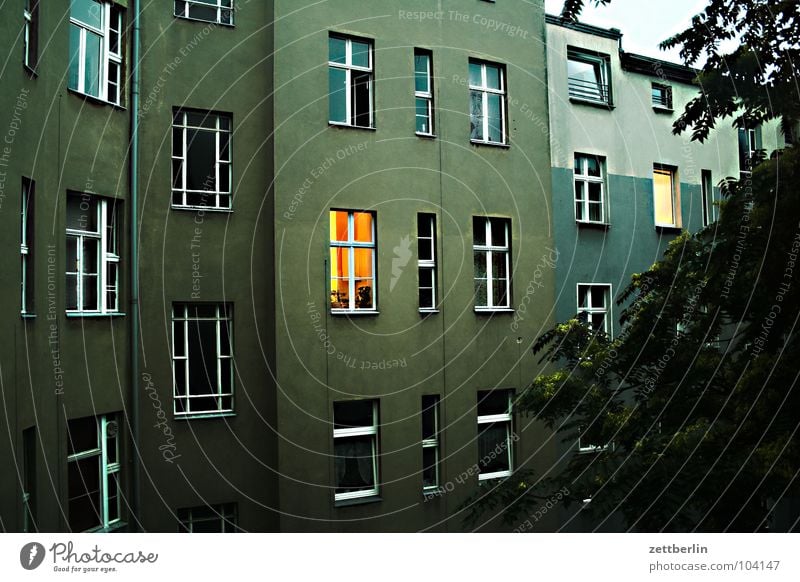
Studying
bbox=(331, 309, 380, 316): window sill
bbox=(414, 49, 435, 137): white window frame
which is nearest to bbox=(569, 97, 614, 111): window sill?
bbox=(414, 49, 435, 137): white window frame

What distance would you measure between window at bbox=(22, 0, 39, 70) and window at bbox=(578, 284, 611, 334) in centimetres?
415

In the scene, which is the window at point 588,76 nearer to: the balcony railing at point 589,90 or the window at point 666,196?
the balcony railing at point 589,90

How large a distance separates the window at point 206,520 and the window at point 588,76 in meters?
4.30

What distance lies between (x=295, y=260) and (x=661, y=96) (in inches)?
122

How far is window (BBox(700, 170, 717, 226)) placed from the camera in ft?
17.2

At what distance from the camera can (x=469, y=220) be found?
6066 mm

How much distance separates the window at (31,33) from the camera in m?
4.76

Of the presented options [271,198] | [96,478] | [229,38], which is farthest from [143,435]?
[229,38]

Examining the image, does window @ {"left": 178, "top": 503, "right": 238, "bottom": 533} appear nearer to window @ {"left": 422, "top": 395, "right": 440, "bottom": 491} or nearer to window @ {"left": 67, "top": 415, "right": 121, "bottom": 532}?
window @ {"left": 67, "top": 415, "right": 121, "bottom": 532}

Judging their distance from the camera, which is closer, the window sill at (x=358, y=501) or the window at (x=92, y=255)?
the window at (x=92, y=255)

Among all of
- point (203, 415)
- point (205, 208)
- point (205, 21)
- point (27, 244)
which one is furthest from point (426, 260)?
point (27, 244)

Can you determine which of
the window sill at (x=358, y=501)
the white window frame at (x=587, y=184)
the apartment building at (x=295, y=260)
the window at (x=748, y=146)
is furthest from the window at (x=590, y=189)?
the window sill at (x=358, y=501)

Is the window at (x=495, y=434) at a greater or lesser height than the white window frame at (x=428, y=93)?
lesser

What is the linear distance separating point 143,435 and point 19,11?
3.03 metres
